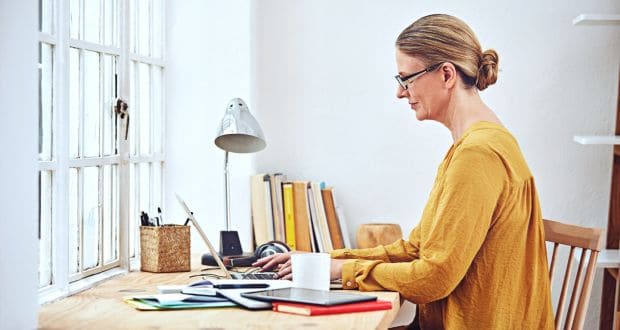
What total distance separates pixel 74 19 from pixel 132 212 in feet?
2.46

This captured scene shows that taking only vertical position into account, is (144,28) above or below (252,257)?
above

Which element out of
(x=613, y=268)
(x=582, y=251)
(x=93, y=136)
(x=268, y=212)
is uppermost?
(x=93, y=136)

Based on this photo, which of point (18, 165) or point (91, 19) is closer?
point (18, 165)

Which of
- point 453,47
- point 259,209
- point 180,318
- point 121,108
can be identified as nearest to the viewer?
point 180,318

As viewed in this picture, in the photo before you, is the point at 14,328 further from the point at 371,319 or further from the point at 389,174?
the point at 389,174

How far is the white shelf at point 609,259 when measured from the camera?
306cm

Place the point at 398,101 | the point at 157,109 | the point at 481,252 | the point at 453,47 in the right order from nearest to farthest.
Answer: the point at 481,252 < the point at 453,47 < the point at 157,109 < the point at 398,101

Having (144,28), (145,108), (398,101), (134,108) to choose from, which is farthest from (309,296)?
→ (398,101)

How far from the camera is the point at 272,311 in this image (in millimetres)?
2051

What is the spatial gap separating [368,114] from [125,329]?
74.7 inches

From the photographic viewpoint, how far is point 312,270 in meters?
2.24

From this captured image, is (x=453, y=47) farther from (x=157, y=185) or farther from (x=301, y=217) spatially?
(x=157, y=185)

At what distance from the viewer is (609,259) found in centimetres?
313

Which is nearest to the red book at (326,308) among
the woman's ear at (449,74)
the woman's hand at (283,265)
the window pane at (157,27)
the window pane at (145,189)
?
the woman's hand at (283,265)
